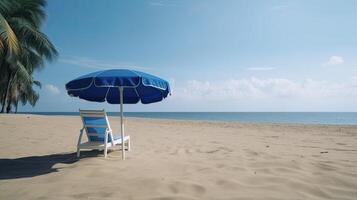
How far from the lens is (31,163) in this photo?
5.42 meters

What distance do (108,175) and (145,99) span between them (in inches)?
129

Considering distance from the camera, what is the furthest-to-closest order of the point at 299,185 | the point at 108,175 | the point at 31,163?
the point at 31,163 → the point at 108,175 → the point at 299,185

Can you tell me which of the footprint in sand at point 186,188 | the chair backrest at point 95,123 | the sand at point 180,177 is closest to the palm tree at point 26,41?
the chair backrest at point 95,123

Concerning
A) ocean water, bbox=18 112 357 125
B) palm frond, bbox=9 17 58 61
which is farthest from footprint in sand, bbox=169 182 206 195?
ocean water, bbox=18 112 357 125

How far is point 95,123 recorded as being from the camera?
229 inches

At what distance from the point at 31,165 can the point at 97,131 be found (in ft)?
4.51

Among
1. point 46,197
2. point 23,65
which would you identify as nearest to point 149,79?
point 46,197

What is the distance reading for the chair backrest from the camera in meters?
5.62

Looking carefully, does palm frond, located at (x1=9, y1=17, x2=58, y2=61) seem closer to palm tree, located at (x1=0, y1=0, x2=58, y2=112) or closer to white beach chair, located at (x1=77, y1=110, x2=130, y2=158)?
palm tree, located at (x1=0, y1=0, x2=58, y2=112)

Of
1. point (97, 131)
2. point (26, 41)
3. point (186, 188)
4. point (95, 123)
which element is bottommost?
point (186, 188)

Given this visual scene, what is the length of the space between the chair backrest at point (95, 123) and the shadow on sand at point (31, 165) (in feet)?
2.15

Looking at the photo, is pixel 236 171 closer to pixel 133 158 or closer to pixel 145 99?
pixel 133 158

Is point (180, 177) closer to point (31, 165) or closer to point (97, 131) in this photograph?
point (97, 131)

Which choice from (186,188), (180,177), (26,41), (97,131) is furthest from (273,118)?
(186,188)
